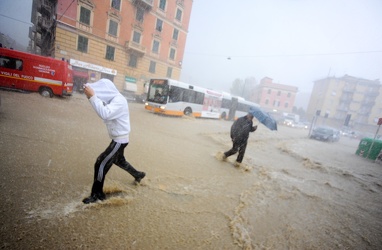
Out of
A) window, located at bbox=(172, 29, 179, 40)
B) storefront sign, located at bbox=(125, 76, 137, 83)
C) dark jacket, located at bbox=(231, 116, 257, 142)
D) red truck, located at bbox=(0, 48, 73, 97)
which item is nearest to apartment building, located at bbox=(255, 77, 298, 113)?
window, located at bbox=(172, 29, 179, 40)

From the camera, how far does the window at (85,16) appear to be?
22894 millimetres

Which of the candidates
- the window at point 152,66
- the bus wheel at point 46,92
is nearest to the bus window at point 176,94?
the bus wheel at point 46,92

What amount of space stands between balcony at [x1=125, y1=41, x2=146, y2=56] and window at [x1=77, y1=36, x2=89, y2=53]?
16.8 ft

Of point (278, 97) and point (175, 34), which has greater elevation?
point (175, 34)

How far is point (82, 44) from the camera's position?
23.5 m

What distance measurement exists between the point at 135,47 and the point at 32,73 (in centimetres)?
1707

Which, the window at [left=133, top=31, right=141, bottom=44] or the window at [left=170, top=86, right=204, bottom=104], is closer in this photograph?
the window at [left=170, top=86, right=204, bottom=104]

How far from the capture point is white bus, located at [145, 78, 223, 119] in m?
15.4

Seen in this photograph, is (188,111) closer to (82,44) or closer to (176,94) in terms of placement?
(176,94)

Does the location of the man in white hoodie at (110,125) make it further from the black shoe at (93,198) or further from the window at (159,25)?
the window at (159,25)

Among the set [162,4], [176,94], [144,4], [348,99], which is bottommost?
[176,94]

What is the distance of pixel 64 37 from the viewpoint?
72.4 feet

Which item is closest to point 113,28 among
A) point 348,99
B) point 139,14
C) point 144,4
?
point 139,14

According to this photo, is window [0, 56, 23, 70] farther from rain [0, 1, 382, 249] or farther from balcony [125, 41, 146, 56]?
balcony [125, 41, 146, 56]
